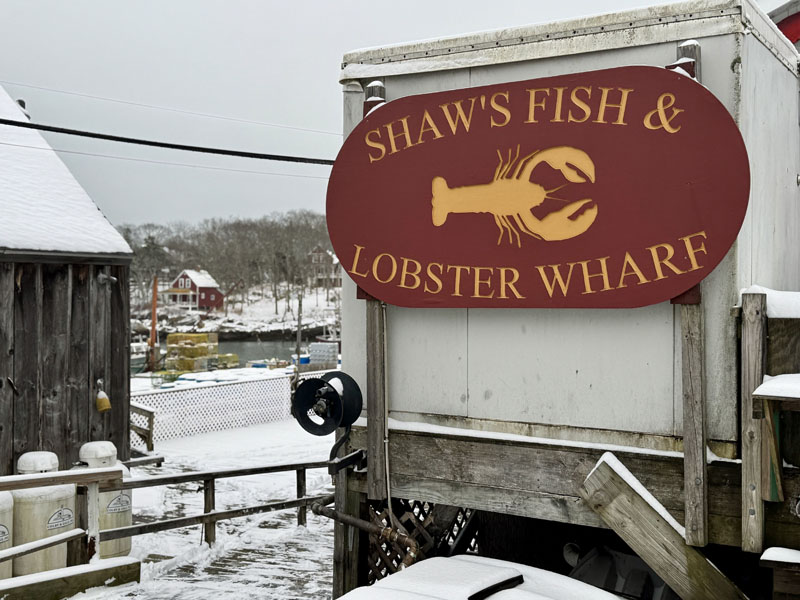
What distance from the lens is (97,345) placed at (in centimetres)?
975

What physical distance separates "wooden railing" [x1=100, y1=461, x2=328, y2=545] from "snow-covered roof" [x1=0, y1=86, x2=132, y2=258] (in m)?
2.90

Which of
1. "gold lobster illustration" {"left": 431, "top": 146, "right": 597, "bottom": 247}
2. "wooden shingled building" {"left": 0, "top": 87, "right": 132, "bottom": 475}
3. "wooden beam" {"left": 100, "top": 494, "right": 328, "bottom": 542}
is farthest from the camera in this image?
"wooden shingled building" {"left": 0, "top": 87, "right": 132, "bottom": 475}

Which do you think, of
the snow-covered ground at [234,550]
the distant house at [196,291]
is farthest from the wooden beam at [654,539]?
the distant house at [196,291]

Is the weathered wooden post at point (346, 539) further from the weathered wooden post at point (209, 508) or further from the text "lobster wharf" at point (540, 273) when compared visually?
the weathered wooden post at point (209, 508)

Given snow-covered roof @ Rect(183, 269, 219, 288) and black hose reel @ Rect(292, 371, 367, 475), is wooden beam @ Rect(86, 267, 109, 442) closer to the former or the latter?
black hose reel @ Rect(292, 371, 367, 475)

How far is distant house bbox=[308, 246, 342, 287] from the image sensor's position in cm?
12885

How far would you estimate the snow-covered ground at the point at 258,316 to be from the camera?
103 m

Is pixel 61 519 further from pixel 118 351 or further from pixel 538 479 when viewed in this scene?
pixel 538 479

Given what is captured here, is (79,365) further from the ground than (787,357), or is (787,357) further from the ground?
(787,357)

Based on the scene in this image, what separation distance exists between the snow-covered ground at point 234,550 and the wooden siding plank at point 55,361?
1674 millimetres

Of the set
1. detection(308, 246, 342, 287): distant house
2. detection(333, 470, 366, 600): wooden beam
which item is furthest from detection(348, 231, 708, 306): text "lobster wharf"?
detection(308, 246, 342, 287): distant house

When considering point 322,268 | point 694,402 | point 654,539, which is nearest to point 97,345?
point 654,539

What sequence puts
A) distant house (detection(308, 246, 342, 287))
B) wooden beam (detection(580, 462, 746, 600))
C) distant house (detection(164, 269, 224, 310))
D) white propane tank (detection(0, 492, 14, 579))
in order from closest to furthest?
wooden beam (detection(580, 462, 746, 600)) → white propane tank (detection(0, 492, 14, 579)) → distant house (detection(164, 269, 224, 310)) → distant house (detection(308, 246, 342, 287))

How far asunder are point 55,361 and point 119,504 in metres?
1.93
